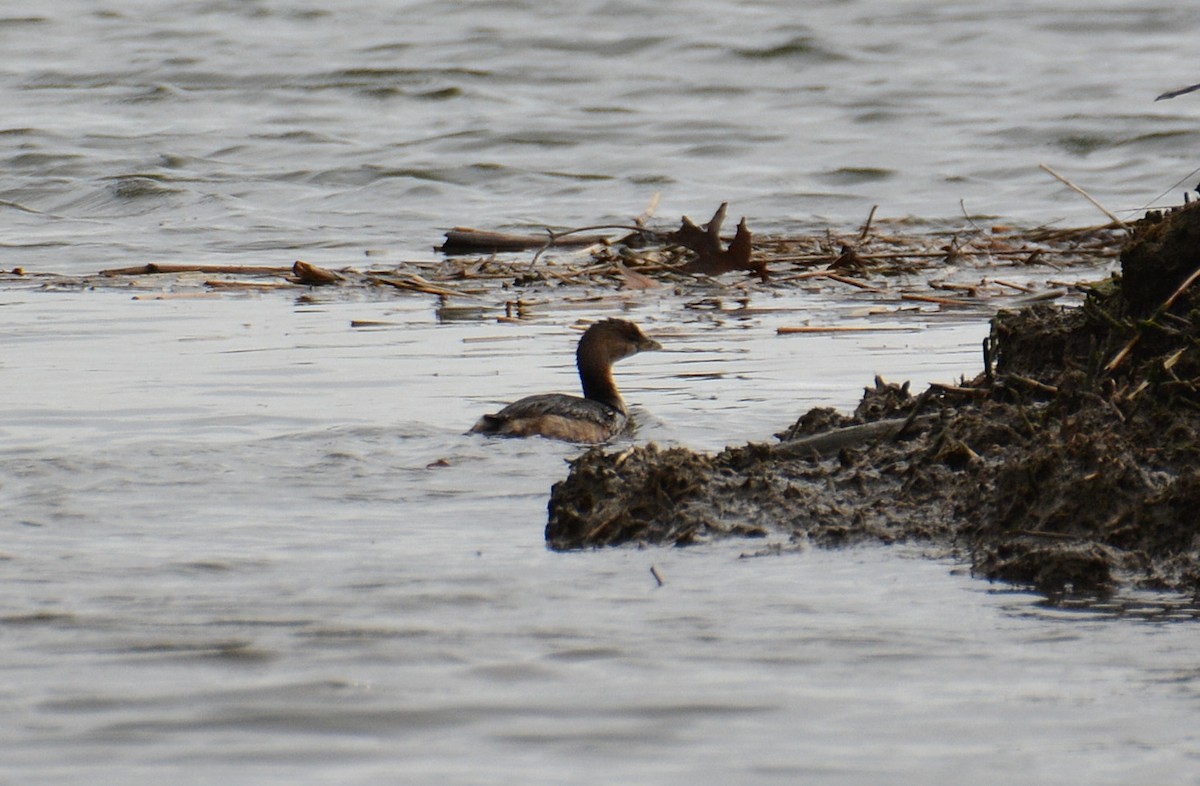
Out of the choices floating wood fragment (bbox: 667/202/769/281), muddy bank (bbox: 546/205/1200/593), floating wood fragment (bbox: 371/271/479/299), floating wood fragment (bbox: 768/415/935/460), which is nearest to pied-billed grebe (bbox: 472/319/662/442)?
muddy bank (bbox: 546/205/1200/593)

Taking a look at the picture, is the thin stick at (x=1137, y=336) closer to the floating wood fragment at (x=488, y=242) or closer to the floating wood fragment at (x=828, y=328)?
the floating wood fragment at (x=828, y=328)

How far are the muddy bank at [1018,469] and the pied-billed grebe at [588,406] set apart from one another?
119cm

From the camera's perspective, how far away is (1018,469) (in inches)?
207

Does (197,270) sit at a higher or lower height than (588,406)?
higher

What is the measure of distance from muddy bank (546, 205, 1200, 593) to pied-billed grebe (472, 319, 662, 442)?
3.90 feet

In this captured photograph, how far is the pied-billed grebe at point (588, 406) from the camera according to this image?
754 centimetres

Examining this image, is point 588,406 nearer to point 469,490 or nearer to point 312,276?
point 469,490

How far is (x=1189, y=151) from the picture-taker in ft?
62.7

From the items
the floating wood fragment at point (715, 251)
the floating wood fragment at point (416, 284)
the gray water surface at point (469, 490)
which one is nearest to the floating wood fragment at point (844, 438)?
the gray water surface at point (469, 490)

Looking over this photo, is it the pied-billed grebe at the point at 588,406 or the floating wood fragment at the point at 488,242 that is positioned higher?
the floating wood fragment at the point at 488,242

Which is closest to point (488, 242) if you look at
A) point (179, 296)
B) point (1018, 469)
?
point (179, 296)

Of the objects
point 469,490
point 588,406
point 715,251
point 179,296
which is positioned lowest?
point 469,490

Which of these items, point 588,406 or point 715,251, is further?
point 715,251

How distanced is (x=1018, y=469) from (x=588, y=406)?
304 cm
